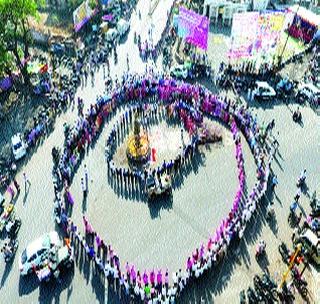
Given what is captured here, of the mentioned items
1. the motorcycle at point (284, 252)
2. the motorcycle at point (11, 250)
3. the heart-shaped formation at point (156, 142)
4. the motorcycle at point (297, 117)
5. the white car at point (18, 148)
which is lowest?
the motorcycle at point (11, 250)

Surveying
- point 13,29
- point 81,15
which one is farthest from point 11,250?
point 81,15

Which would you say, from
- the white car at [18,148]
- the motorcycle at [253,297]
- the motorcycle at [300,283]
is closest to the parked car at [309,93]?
the motorcycle at [300,283]

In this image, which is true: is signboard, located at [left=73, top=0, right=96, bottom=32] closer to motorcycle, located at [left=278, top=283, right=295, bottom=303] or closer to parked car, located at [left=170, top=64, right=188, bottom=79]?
parked car, located at [left=170, top=64, right=188, bottom=79]

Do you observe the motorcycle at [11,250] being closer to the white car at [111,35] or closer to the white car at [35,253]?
the white car at [35,253]

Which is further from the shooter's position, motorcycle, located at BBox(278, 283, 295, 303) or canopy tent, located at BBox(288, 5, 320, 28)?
canopy tent, located at BBox(288, 5, 320, 28)

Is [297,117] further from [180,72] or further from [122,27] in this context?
[122,27]

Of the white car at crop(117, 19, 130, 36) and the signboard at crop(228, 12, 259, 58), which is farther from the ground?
the signboard at crop(228, 12, 259, 58)

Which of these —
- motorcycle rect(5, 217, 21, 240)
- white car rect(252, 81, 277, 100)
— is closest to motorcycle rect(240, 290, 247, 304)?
motorcycle rect(5, 217, 21, 240)
